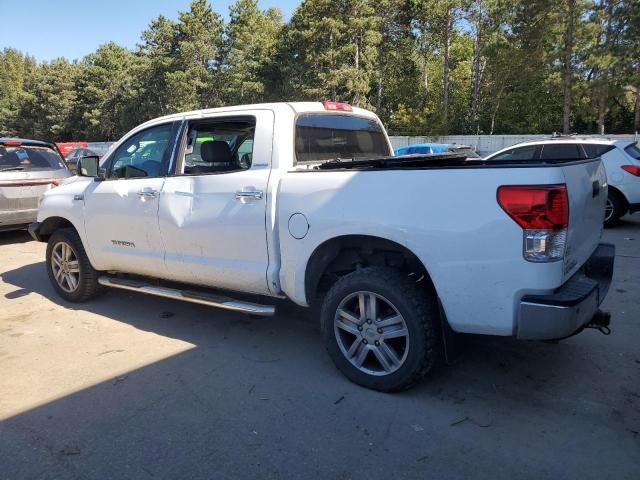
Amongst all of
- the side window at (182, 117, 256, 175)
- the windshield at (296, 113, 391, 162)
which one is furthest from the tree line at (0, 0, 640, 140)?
the side window at (182, 117, 256, 175)

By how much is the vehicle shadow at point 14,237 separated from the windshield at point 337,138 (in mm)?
7413

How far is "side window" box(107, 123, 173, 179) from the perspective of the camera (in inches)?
184

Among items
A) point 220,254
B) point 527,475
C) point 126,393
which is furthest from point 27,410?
point 527,475

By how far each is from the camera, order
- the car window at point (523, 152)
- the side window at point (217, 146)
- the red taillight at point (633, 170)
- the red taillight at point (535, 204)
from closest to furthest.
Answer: the red taillight at point (535, 204)
the side window at point (217, 146)
the red taillight at point (633, 170)
the car window at point (523, 152)

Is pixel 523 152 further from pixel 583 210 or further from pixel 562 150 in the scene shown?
pixel 583 210

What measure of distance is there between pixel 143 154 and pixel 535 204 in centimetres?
367

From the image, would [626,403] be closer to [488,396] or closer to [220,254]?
[488,396]

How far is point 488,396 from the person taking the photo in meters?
3.36

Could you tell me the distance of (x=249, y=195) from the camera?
3826 mm

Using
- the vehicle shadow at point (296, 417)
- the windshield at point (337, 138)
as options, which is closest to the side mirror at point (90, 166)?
the vehicle shadow at point (296, 417)

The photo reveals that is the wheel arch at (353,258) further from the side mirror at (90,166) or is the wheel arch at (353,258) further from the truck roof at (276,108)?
the side mirror at (90,166)

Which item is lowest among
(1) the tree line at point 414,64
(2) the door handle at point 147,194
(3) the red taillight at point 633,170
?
(3) the red taillight at point 633,170

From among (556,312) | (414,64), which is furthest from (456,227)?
(414,64)

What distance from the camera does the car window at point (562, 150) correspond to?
9.30 meters
